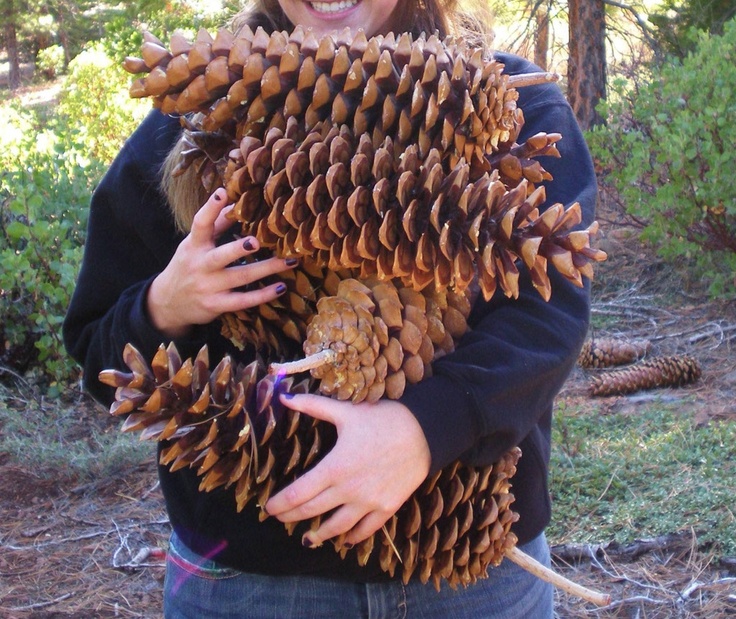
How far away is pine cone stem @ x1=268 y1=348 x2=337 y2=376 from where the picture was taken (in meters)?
0.98

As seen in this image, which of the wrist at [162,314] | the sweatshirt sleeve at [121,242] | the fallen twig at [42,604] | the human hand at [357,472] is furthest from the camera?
the fallen twig at [42,604]

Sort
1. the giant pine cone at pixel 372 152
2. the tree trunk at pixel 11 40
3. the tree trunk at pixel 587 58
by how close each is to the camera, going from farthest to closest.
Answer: the tree trunk at pixel 11 40 < the tree trunk at pixel 587 58 < the giant pine cone at pixel 372 152

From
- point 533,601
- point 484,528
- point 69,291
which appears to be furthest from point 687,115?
point 484,528

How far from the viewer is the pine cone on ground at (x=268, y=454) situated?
979 mm

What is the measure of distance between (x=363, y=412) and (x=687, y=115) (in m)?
4.54

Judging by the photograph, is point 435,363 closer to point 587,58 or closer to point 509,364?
point 509,364

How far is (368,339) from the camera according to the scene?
99cm

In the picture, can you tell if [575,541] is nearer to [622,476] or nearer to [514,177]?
[622,476]

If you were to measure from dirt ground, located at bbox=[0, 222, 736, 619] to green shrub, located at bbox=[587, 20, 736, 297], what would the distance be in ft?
3.07

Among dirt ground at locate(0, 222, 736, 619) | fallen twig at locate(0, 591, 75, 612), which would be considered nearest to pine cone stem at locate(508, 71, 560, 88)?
dirt ground at locate(0, 222, 736, 619)

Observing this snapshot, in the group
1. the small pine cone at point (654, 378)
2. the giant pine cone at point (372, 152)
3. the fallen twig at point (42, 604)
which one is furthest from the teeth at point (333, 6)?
the small pine cone at point (654, 378)

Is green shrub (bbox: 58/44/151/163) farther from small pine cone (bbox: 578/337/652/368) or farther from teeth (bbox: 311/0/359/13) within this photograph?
teeth (bbox: 311/0/359/13)

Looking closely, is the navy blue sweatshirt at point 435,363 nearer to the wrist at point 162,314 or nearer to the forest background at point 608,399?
the wrist at point 162,314

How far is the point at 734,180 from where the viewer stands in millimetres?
4699
